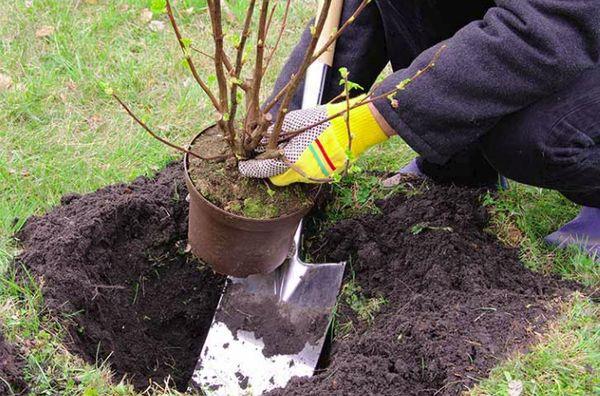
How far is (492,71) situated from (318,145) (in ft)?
1.64

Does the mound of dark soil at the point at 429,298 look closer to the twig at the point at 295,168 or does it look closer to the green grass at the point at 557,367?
the green grass at the point at 557,367

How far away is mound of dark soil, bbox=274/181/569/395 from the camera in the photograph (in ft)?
5.99

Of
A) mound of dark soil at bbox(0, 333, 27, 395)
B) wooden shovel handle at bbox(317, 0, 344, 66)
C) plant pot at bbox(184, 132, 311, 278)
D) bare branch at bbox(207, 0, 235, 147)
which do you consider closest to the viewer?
bare branch at bbox(207, 0, 235, 147)

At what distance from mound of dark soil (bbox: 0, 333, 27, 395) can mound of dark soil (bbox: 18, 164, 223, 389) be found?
0.66 ft

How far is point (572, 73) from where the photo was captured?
5.92 ft

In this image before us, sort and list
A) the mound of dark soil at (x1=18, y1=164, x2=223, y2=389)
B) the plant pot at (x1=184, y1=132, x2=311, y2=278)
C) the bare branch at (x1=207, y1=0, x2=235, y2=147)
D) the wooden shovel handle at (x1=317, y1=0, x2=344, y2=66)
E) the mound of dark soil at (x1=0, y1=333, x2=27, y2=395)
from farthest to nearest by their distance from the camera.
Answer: the wooden shovel handle at (x1=317, y1=0, x2=344, y2=66), the mound of dark soil at (x1=18, y1=164, x2=223, y2=389), the plant pot at (x1=184, y1=132, x2=311, y2=278), the mound of dark soil at (x1=0, y1=333, x2=27, y2=395), the bare branch at (x1=207, y1=0, x2=235, y2=147)

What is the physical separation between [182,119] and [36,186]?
29.6 inches

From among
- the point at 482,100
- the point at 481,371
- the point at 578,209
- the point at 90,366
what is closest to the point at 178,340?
the point at 90,366

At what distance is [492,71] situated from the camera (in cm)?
181

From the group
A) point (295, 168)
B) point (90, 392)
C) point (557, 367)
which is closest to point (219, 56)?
point (295, 168)

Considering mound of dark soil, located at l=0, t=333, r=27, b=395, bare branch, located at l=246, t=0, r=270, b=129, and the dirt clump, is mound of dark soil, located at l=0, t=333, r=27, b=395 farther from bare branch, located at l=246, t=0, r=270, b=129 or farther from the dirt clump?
bare branch, located at l=246, t=0, r=270, b=129

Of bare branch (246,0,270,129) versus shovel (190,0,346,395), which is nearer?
bare branch (246,0,270,129)

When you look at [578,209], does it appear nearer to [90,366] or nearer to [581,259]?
[581,259]

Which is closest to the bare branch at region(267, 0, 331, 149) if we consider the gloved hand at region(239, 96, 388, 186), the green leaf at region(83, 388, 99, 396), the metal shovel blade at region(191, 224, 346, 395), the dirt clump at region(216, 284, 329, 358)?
the gloved hand at region(239, 96, 388, 186)
